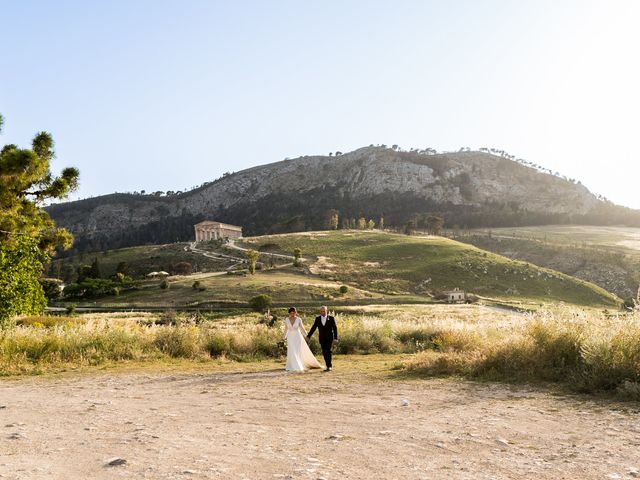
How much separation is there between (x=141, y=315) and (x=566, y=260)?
107 meters

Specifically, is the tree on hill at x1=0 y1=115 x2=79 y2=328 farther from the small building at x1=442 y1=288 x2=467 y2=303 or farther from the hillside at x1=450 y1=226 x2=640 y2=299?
the hillside at x1=450 y1=226 x2=640 y2=299

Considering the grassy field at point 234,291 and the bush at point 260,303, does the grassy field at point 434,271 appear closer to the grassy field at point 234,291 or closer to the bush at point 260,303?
the grassy field at point 234,291

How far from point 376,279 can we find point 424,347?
7349 cm

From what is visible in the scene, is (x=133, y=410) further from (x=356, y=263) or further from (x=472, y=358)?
(x=356, y=263)

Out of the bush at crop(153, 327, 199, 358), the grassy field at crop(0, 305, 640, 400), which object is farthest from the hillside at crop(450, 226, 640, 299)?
the bush at crop(153, 327, 199, 358)

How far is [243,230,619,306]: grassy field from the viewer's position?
89.9 metres

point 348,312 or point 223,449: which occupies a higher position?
point 223,449

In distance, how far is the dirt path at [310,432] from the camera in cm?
588

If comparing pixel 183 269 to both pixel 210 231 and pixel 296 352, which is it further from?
pixel 296 352

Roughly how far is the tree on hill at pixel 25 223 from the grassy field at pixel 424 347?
1454 millimetres

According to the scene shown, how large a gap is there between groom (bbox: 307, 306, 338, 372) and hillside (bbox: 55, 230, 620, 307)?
52531 mm

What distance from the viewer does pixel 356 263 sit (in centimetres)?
10631

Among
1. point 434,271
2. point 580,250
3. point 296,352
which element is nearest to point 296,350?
point 296,352

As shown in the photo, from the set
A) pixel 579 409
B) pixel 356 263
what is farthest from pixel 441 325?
pixel 356 263
